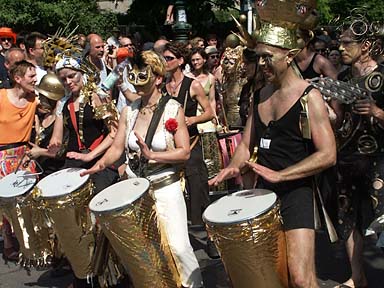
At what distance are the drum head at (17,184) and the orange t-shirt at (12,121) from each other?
1.93 feet

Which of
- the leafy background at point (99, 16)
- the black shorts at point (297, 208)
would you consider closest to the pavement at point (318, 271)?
the black shorts at point (297, 208)

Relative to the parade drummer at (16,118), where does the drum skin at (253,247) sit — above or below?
below

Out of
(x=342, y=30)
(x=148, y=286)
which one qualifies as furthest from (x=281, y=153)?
(x=342, y=30)

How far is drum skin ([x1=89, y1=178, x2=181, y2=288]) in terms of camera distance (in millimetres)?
3846

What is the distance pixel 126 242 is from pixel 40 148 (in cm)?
160

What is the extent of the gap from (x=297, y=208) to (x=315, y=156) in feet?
1.04

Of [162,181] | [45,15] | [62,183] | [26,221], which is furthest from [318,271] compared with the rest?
[45,15]

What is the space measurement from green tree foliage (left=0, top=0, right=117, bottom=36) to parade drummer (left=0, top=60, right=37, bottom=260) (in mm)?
13642

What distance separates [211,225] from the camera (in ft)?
11.1

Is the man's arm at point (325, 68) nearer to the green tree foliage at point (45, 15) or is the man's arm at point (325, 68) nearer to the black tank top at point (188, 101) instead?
the black tank top at point (188, 101)

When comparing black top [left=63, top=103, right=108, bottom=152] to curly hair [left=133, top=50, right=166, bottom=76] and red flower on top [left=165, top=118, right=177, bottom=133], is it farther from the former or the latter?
red flower on top [left=165, top=118, right=177, bottom=133]

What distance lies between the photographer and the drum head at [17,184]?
5035mm

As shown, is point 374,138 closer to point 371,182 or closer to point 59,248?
point 371,182

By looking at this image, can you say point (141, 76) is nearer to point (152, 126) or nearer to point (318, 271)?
point (152, 126)
